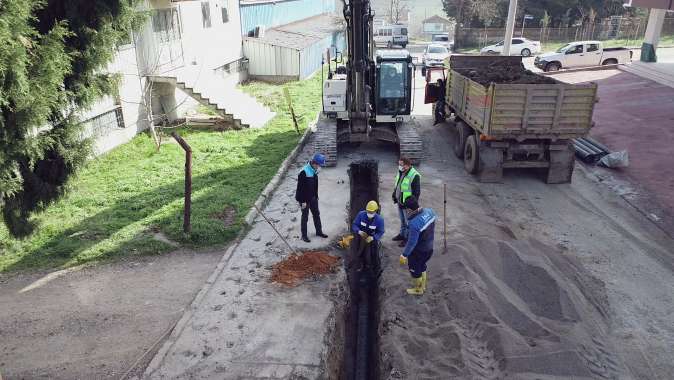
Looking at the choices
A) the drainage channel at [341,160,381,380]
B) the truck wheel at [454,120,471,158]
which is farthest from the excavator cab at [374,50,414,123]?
the drainage channel at [341,160,381,380]

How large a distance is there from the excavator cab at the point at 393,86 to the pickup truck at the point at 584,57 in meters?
17.9

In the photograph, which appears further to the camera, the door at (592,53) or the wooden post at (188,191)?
the door at (592,53)

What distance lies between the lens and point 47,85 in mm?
6480

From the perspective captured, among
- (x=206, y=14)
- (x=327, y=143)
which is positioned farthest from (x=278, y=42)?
(x=327, y=143)

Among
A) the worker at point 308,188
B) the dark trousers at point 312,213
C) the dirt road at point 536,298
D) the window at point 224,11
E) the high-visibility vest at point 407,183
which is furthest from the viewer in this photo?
the window at point 224,11

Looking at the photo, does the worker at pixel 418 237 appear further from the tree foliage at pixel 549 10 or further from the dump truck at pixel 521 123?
the tree foliage at pixel 549 10

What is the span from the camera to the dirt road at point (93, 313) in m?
6.62

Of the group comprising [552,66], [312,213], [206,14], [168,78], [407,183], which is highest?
[206,14]

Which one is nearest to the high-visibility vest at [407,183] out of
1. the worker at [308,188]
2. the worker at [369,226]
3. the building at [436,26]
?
the worker at [369,226]

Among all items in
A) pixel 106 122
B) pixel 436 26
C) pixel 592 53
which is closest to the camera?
pixel 106 122

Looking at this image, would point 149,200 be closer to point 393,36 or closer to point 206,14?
point 206,14

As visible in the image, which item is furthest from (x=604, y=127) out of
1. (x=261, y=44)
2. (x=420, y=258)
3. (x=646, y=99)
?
(x=261, y=44)

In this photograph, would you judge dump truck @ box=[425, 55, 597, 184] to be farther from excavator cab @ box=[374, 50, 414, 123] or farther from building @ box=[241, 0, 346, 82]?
building @ box=[241, 0, 346, 82]

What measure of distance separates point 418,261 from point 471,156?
623cm
